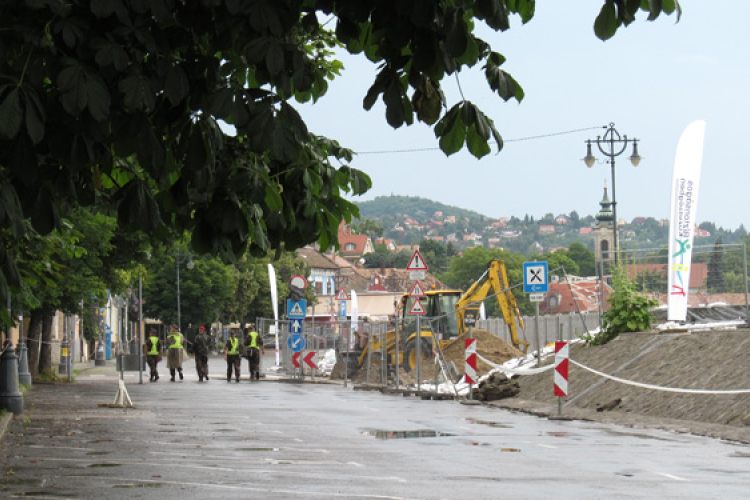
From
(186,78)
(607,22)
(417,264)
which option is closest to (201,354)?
(417,264)

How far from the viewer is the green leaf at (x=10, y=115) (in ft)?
19.4

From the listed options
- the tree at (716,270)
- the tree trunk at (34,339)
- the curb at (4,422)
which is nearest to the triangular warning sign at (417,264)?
the tree at (716,270)

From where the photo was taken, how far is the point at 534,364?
32250 mm

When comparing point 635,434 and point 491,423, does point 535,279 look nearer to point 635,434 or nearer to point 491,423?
point 491,423

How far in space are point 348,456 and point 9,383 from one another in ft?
32.1

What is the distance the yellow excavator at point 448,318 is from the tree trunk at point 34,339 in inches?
376

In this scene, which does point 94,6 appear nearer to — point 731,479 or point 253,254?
point 253,254

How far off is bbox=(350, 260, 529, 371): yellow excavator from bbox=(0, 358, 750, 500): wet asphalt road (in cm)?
1300

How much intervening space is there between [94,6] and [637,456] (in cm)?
1026

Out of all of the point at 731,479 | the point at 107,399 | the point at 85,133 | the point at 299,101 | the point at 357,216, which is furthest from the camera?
the point at 107,399

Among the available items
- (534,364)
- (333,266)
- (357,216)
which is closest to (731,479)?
(357,216)

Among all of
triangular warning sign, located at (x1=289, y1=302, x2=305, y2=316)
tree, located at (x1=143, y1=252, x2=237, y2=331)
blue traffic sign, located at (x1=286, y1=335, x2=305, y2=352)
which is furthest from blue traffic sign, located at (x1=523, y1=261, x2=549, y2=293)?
tree, located at (x1=143, y1=252, x2=237, y2=331)

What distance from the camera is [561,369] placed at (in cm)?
2364

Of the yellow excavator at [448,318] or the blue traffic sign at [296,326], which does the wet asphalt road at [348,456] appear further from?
the blue traffic sign at [296,326]
